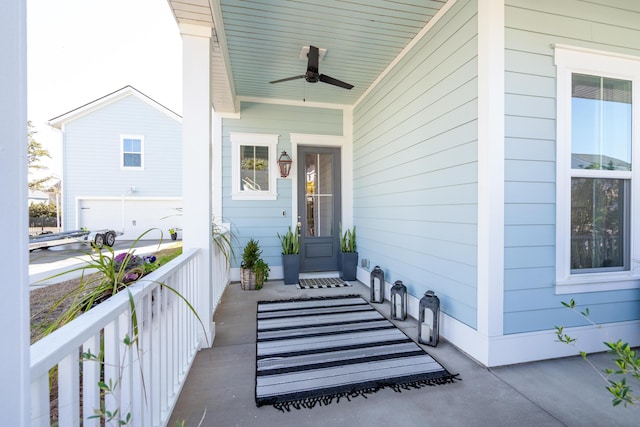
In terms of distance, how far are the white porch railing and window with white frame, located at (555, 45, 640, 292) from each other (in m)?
2.79

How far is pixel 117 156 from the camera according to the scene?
31.9ft

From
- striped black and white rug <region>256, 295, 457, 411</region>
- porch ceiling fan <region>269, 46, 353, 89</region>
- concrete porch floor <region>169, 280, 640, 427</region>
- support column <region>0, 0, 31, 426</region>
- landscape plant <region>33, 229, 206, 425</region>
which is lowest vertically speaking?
concrete porch floor <region>169, 280, 640, 427</region>

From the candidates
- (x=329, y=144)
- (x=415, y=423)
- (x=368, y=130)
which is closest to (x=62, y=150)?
(x=329, y=144)

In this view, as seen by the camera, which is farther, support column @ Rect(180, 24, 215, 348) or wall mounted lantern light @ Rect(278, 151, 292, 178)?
wall mounted lantern light @ Rect(278, 151, 292, 178)

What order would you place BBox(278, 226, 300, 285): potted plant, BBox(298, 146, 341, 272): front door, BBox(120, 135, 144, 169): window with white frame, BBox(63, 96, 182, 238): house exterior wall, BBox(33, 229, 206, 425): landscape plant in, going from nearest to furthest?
BBox(33, 229, 206, 425): landscape plant < BBox(278, 226, 300, 285): potted plant < BBox(298, 146, 341, 272): front door < BBox(63, 96, 182, 238): house exterior wall < BBox(120, 135, 144, 169): window with white frame

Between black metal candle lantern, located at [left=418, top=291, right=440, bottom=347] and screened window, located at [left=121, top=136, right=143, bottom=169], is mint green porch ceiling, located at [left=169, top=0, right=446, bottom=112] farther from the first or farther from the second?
screened window, located at [left=121, top=136, right=143, bottom=169]

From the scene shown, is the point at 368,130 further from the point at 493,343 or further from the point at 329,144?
the point at 493,343

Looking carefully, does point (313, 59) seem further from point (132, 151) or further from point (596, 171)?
point (132, 151)

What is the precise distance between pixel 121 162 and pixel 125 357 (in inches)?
426

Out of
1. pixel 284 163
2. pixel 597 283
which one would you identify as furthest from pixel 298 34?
pixel 597 283

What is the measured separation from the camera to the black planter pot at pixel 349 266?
4.61m

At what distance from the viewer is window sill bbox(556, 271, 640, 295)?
2.22 metres

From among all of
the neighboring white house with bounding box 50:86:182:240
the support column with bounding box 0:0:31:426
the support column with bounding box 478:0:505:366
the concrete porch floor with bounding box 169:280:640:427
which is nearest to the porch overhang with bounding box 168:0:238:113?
the support column with bounding box 0:0:31:426

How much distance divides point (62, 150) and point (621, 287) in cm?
1305
